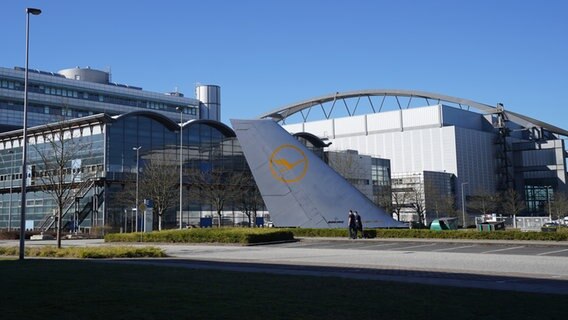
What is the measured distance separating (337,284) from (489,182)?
11338cm

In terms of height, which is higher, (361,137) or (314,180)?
(361,137)

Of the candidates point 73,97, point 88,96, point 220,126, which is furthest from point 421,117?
point 73,97

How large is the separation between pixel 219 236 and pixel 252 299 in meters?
23.7

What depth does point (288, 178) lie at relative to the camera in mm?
30047

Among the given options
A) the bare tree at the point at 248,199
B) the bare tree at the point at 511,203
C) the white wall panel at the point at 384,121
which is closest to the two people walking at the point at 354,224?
the bare tree at the point at 248,199

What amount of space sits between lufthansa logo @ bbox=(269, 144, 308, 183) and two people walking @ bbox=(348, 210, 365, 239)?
11.5 feet

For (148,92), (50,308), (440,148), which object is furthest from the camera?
(148,92)

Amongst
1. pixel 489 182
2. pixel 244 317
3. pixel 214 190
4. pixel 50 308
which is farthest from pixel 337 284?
pixel 489 182

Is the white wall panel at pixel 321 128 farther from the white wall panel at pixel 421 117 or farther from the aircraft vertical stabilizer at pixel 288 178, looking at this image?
the aircraft vertical stabilizer at pixel 288 178

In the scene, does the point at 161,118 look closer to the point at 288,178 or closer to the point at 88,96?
the point at 288,178

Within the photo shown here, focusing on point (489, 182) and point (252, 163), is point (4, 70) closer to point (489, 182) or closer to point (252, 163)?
point (252, 163)

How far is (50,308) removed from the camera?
964 centimetres

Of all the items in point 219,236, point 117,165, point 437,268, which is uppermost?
point 117,165

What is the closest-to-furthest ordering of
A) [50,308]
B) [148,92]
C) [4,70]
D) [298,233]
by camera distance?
[50,308] → [298,233] → [4,70] → [148,92]
